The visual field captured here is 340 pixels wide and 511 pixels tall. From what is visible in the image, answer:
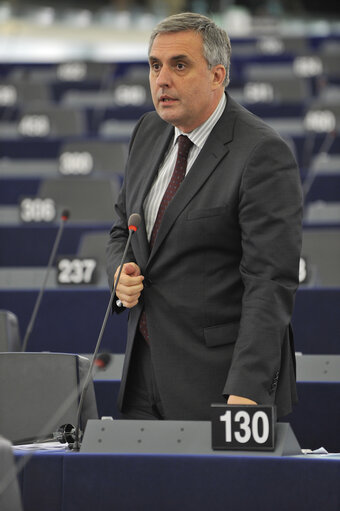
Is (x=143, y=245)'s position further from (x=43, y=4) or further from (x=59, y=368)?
(x=43, y=4)

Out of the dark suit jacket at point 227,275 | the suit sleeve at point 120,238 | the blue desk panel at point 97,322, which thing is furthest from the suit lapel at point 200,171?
the blue desk panel at point 97,322

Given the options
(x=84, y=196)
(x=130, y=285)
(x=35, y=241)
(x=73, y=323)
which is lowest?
(x=73, y=323)

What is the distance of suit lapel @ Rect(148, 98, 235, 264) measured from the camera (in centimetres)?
227

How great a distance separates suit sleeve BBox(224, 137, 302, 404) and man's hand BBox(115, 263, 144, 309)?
225 mm

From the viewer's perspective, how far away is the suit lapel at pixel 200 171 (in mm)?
2270

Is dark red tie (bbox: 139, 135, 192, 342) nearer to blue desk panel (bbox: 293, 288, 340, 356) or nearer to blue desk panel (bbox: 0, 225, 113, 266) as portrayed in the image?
blue desk panel (bbox: 293, 288, 340, 356)

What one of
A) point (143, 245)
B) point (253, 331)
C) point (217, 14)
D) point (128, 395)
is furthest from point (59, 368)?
point (217, 14)

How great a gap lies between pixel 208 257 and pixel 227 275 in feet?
0.18

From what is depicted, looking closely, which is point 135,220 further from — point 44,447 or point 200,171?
point 44,447

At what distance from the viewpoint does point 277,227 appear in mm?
2176

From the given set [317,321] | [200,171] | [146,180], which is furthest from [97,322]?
[200,171]

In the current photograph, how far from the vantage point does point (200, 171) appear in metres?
2.29

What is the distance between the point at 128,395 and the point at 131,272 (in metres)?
0.29

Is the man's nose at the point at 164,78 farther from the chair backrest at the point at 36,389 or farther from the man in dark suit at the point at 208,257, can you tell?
the chair backrest at the point at 36,389
